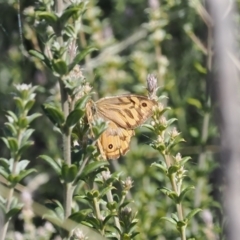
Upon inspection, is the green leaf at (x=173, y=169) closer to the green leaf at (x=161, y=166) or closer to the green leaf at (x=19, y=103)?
the green leaf at (x=161, y=166)

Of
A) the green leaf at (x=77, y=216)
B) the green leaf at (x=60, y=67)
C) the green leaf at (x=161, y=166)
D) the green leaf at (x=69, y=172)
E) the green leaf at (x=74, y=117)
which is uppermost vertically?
the green leaf at (x=60, y=67)

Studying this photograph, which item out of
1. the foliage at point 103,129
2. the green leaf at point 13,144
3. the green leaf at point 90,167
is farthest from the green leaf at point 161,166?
the green leaf at point 13,144

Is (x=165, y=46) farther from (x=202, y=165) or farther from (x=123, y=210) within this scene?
(x=123, y=210)

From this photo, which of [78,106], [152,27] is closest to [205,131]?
[152,27]

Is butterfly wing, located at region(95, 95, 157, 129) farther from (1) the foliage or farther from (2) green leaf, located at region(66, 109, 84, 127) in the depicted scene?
(2) green leaf, located at region(66, 109, 84, 127)

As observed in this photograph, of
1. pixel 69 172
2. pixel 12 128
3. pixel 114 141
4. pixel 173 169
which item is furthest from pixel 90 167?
pixel 114 141

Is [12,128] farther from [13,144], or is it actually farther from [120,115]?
[120,115]

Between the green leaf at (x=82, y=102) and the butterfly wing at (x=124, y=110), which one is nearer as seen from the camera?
the green leaf at (x=82, y=102)
